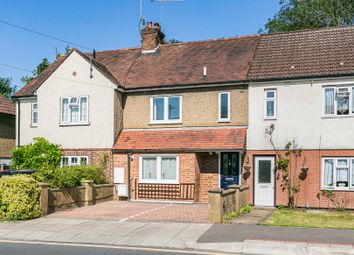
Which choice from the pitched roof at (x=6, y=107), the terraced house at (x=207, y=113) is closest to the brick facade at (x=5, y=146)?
the pitched roof at (x=6, y=107)

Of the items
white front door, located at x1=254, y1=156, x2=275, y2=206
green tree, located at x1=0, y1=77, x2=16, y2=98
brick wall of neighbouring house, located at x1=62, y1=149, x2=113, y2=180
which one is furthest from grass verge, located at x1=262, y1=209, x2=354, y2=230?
green tree, located at x1=0, y1=77, x2=16, y2=98

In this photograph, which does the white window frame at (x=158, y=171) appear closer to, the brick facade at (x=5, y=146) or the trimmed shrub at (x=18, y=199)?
the trimmed shrub at (x=18, y=199)

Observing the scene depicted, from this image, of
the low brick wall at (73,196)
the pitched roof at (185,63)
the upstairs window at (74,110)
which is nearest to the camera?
the low brick wall at (73,196)

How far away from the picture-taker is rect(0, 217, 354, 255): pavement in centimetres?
1008

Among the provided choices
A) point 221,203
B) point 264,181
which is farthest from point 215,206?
point 264,181

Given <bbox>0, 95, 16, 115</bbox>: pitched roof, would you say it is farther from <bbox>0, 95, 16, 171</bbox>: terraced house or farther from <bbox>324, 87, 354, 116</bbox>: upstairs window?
<bbox>324, 87, 354, 116</bbox>: upstairs window

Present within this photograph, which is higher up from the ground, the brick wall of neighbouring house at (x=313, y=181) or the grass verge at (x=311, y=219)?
the brick wall of neighbouring house at (x=313, y=181)

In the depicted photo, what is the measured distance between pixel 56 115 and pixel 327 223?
14.6 m

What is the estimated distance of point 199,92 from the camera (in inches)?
808

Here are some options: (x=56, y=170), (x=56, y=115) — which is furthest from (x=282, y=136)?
(x=56, y=115)

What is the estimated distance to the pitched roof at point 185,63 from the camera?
20891mm

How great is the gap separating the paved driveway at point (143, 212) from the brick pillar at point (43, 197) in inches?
12.8

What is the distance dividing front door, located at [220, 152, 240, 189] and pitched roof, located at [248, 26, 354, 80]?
12.0 ft

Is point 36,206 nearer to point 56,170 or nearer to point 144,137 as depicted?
point 56,170
